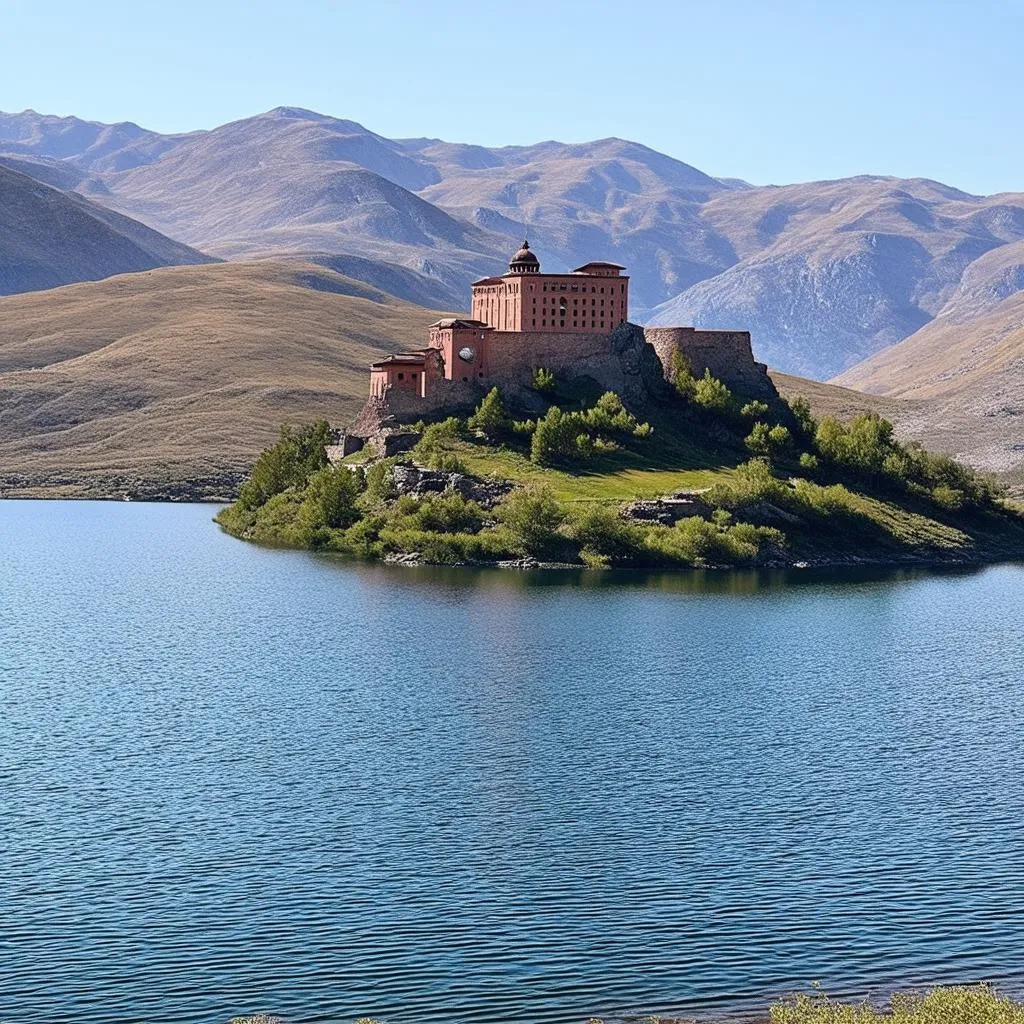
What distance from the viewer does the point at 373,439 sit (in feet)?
502

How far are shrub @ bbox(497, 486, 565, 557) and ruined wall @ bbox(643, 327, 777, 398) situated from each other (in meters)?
34.4

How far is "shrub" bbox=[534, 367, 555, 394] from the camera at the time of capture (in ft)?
497

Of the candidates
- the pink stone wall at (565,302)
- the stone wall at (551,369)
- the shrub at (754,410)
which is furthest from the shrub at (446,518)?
the shrub at (754,410)

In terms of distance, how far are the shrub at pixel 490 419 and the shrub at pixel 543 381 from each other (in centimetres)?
497

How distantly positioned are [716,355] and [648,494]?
99.5 ft

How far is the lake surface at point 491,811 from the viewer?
42594 millimetres

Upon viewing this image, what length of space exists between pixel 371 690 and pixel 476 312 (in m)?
91.1

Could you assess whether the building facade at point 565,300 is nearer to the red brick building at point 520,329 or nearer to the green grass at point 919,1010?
the red brick building at point 520,329

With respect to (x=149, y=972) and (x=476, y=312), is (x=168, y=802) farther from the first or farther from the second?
(x=476, y=312)

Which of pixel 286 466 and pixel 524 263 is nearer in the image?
pixel 524 263

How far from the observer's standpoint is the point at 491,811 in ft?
186

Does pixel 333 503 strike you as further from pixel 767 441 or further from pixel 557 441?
pixel 767 441

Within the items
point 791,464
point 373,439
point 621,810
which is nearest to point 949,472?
point 791,464

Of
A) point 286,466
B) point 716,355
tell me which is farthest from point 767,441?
point 286,466
